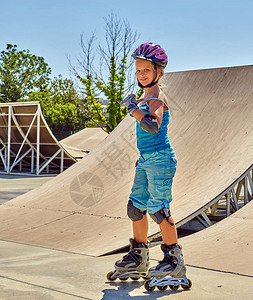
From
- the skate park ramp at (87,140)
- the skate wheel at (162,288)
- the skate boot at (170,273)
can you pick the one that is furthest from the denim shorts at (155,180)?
the skate park ramp at (87,140)

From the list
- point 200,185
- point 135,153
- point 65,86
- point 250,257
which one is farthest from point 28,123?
point 65,86

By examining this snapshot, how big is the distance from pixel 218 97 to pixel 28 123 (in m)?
11.6

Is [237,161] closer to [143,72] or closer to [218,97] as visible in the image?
[218,97]

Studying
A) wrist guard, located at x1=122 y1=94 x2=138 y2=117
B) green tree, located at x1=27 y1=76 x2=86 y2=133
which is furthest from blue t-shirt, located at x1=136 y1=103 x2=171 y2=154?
green tree, located at x1=27 y1=76 x2=86 y2=133

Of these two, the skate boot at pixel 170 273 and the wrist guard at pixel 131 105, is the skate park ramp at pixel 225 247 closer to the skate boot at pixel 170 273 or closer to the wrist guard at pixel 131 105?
the skate boot at pixel 170 273

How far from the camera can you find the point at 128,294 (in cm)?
354

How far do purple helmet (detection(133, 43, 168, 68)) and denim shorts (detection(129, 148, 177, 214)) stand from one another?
0.69m

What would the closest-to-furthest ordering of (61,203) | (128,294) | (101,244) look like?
(128,294) < (101,244) < (61,203)

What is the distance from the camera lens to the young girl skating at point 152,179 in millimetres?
3590

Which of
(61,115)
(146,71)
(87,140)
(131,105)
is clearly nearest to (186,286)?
(131,105)

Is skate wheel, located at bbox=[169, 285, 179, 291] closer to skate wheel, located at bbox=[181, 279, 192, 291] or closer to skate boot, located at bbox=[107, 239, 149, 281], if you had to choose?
skate wheel, located at bbox=[181, 279, 192, 291]

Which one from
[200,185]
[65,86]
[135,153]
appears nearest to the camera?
[200,185]

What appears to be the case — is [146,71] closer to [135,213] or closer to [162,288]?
[135,213]

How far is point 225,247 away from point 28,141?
14.4 meters
